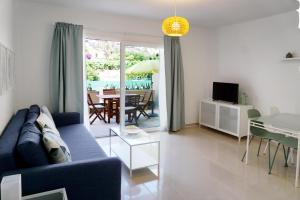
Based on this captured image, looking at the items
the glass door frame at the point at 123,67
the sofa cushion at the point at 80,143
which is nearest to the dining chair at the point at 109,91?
the glass door frame at the point at 123,67

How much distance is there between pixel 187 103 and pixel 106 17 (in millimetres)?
2674

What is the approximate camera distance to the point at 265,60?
4.52m

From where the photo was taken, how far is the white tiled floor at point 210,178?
100 inches

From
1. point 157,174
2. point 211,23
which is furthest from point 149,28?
point 157,174

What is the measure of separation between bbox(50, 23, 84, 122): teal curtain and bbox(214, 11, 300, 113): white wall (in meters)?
3.34

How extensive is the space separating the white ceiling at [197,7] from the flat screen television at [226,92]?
4.59 ft

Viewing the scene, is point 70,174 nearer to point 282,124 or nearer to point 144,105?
point 282,124

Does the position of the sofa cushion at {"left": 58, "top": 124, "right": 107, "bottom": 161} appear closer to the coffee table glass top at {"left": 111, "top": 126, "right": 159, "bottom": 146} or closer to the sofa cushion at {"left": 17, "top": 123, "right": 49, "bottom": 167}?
the coffee table glass top at {"left": 111, "top": 126, "right": 159, "bottom": 146}

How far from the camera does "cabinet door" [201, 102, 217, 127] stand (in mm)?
5178

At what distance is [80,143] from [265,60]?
3801 mm

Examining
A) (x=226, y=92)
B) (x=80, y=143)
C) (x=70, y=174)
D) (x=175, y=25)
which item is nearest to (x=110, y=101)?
(x=226, y=92)

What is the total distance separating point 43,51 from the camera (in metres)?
4.00

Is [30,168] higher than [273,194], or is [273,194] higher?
[30,168]

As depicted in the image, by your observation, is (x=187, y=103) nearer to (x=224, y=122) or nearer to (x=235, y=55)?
(x=224, y=122)
